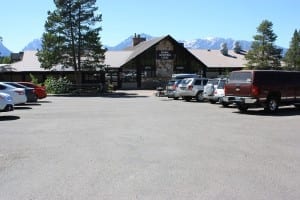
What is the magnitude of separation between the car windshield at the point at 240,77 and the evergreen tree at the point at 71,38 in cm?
2767

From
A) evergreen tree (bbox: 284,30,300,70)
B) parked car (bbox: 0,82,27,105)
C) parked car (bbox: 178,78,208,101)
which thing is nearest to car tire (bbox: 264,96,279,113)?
parked car (bbox: 178,78,208,101)

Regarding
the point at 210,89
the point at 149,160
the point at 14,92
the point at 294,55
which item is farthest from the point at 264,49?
the point at 149,160

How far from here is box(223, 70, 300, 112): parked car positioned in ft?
71.1

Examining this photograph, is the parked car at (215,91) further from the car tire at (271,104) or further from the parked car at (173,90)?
the car tire at (271,104)

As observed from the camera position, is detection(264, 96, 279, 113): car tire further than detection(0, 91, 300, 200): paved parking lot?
Yes

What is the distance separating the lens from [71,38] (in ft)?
159

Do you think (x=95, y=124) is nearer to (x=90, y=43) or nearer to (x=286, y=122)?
(x=286, y=122)

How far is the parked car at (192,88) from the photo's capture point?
32125mm

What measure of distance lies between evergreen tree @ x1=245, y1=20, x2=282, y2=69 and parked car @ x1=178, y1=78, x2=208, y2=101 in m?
29.2

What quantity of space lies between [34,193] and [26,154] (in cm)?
356

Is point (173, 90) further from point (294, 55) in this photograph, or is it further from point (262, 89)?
point (294, 55)

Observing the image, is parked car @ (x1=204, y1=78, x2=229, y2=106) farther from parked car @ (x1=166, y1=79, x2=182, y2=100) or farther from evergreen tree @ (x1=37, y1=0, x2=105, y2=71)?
evergreen tree @ (x1=37, y1=0, x2=105, y2=71)

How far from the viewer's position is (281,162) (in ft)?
32.1

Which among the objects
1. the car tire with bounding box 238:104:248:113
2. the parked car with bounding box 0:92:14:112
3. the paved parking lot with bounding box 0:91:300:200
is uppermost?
the parked car with bounding box 0:92:14:112
